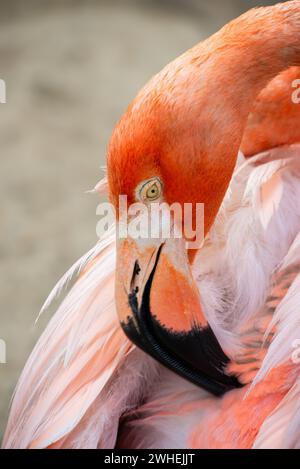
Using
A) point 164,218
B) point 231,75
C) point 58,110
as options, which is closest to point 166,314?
point 164,218

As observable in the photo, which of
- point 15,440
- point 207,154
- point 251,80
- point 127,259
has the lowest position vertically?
point 15,440

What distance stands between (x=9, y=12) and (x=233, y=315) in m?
2.96

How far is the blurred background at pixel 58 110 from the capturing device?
115 inches

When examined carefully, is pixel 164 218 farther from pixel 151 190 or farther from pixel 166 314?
pixel 166 314

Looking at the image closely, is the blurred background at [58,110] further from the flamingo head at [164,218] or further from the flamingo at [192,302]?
the flamingo head at [164,218]

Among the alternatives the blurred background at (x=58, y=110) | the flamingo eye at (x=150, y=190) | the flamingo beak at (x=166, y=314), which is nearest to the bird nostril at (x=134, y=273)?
the flamingo beak at (x=166, y=314)

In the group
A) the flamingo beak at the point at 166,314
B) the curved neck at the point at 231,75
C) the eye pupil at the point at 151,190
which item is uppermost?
the curved neck at the point at 231,75

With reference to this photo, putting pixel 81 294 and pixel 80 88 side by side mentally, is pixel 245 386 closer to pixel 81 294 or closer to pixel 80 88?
pixel 81 294

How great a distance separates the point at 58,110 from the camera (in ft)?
11.8

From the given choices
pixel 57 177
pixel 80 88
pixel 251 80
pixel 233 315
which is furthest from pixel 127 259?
pixel 80 88

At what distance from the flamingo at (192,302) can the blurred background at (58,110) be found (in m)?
1.10

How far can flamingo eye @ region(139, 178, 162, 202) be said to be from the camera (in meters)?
1.38

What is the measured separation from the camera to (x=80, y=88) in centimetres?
369
